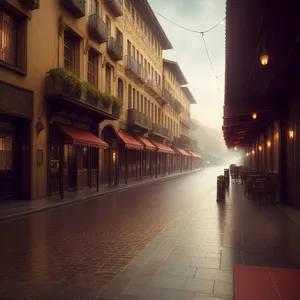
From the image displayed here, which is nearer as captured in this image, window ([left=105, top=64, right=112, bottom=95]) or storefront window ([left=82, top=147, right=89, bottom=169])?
storefront window ([left=82, top=147, right=89, bottom=169])

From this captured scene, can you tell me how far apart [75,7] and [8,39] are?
4.95 metres

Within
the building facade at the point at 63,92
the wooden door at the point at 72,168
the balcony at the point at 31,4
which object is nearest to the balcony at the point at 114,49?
the building facade at the point at 63,92

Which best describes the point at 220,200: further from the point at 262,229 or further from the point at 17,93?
the point at 17,93

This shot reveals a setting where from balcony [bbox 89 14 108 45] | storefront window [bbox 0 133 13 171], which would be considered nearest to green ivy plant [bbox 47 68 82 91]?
storefront window [bbox 0 133 13 171]

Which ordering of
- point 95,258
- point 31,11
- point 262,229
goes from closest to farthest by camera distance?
point 95,258 → point 262,229 → point 31,11

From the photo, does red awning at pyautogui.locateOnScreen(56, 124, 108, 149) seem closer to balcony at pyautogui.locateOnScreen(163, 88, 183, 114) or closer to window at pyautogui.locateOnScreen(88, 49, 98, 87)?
window at pyautogui.locateOnScreen(88, 49, 98, 87)

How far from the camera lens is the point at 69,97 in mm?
15195

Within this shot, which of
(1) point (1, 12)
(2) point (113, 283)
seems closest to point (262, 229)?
(2) point (113, 283)

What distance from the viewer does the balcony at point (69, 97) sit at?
14.8 metres

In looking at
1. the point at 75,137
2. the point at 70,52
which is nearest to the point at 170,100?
the point at 70,52

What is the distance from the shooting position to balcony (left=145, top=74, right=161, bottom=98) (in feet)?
110

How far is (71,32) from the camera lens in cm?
1767

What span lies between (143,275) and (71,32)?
15.2 metres

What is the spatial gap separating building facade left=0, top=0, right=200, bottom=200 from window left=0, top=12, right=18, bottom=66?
0.12ft
